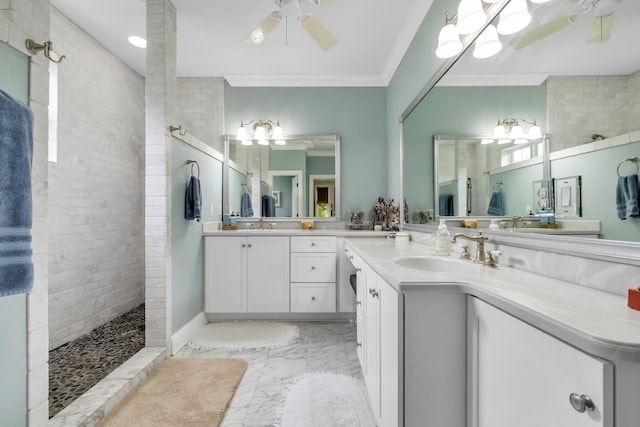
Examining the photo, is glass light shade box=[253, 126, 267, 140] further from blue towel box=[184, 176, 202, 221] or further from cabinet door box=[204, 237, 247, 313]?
cabinet door box=[204, 237, 247, 313]

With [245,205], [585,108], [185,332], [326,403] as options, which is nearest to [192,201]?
[245,205]

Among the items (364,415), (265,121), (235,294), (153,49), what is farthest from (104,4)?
(364,415)

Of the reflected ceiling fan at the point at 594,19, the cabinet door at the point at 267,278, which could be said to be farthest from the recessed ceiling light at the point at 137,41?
the reflected ceiling fan at the point at 594,19

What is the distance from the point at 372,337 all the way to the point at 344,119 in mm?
2634

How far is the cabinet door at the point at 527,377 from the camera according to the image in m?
0.54

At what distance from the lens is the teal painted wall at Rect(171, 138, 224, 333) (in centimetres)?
232

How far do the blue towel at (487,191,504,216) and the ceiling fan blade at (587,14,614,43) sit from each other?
69 cm

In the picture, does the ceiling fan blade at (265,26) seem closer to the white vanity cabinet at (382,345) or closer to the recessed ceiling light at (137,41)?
the recessed ceiling light at (137,41)

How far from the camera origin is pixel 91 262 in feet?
8.59

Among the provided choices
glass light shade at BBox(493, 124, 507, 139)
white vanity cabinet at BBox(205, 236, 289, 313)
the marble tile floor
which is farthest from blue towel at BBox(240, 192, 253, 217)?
glass light shade at BBox(493, 124, 507, 139)

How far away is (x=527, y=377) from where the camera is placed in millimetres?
719

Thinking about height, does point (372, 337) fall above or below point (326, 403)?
above

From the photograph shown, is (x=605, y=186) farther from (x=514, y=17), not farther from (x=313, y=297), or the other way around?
(x=313, y=297)

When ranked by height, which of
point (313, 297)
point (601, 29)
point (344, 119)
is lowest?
point (313, 297)
